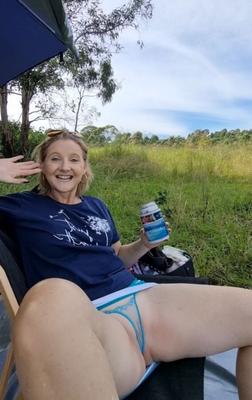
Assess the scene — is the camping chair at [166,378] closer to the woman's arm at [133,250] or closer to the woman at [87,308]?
the woman at [87,308]

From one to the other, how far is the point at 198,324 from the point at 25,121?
26.8 ft

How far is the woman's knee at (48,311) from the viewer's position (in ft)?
2.99

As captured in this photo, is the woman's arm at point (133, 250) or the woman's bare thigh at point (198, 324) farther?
the woman's arm at point (133, 250)

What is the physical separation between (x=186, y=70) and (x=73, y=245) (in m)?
8.05

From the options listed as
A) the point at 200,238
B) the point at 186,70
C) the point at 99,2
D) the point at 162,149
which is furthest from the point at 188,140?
the point at 200,238

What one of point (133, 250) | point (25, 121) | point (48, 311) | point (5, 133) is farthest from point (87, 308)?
point (25, 121)

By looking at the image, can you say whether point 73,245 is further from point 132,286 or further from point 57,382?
point 57,382

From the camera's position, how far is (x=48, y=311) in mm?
944

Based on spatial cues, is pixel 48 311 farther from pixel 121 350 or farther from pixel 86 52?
pixel 86 52

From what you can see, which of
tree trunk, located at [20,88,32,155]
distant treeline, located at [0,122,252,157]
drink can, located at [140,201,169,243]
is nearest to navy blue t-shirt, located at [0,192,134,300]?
drink can, located at [140,201,169,243]

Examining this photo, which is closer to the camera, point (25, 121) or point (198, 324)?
point (198, 324)

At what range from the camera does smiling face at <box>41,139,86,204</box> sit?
1800 millimetres

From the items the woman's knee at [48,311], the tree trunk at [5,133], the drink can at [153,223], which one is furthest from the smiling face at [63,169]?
the tree trunk at [5,133]

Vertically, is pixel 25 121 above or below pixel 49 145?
above
